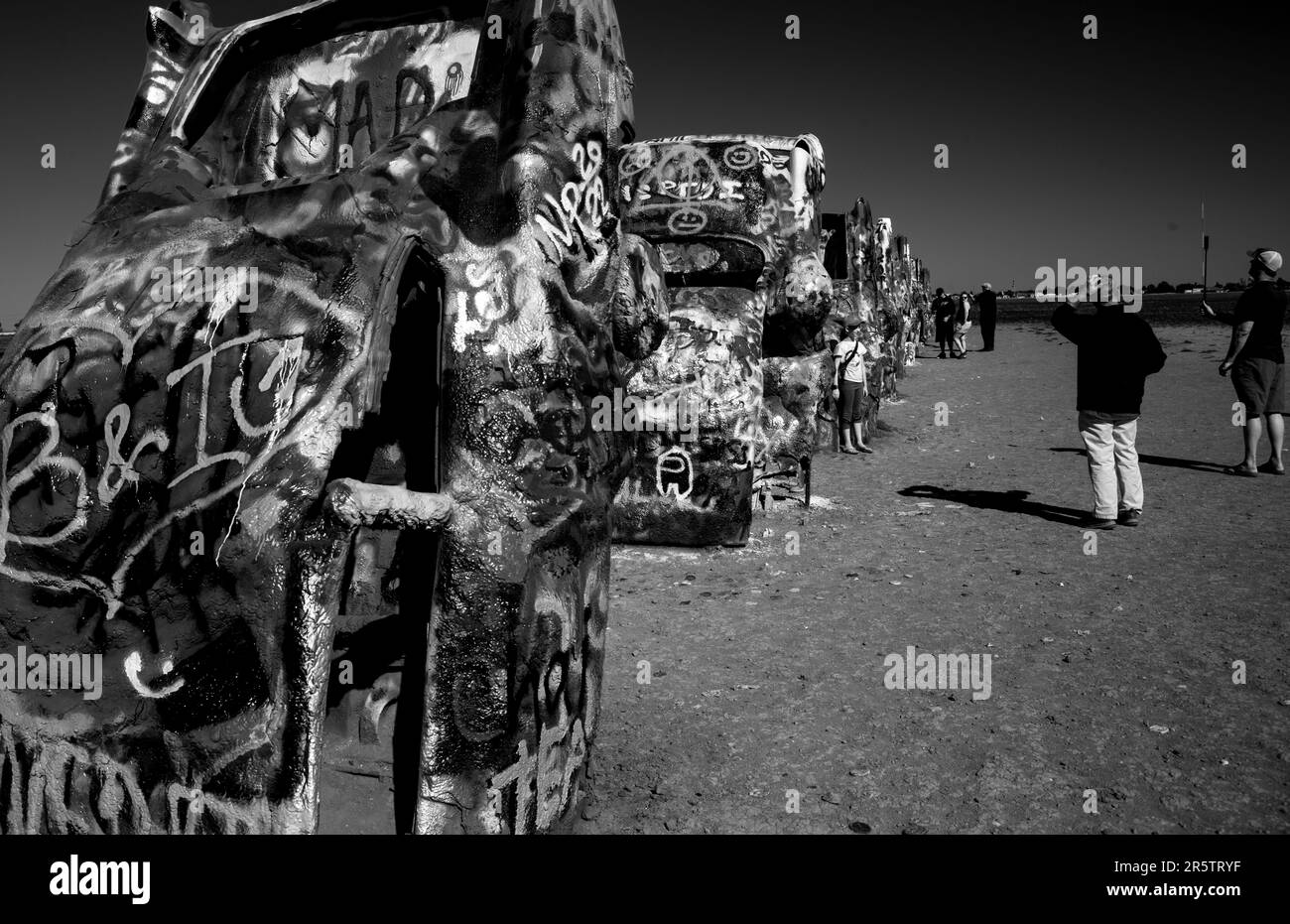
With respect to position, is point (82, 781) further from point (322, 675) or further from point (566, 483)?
point (566, 483)

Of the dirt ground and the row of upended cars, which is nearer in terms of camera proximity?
the row of upended cars

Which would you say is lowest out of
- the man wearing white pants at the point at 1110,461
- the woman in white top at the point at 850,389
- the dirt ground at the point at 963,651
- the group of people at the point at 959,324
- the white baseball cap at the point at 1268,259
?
the dirt ground at the point at 963,651

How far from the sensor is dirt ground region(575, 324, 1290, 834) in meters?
3.12

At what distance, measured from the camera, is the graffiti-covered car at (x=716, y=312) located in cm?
621

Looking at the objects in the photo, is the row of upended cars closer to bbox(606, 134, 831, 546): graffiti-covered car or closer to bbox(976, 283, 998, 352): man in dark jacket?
bbox(606, 134, 831, 546): graffiti-covered car

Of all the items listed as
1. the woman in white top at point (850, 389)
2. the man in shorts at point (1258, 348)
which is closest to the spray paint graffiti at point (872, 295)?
the woman in white top at point (850, 389)

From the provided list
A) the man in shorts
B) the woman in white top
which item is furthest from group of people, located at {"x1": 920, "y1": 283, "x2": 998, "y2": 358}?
the man in shorts

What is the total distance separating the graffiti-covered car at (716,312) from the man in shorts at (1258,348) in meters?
4.02

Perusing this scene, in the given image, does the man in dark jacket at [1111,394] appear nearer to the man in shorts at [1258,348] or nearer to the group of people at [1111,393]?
the group of people at [1111,393]

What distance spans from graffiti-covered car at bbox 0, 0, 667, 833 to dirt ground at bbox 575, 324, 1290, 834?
37.0 inches

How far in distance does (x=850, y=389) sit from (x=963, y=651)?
20.3ft

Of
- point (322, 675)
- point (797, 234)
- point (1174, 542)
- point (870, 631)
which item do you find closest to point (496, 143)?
point (322, 675)

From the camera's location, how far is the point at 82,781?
2.21m
